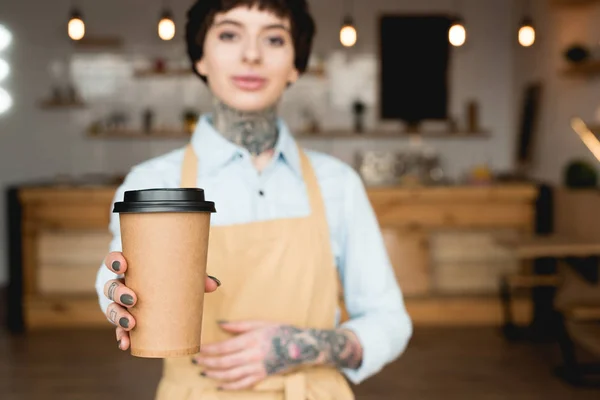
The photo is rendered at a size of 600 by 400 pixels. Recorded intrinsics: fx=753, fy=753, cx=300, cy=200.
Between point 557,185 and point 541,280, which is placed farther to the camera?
point 557,185

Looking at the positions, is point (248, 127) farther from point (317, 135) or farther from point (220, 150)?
point (317, 135)

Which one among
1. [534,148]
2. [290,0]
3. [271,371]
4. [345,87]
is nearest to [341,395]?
[271,371]

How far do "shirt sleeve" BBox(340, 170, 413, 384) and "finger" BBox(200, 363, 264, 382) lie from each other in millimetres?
203

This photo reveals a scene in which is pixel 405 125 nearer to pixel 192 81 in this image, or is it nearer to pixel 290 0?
pixel 192 81

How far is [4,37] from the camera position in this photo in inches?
303

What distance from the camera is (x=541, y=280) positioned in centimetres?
550

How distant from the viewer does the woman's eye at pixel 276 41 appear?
139 centimetres

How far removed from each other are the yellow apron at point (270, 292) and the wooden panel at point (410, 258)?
456 centimetres

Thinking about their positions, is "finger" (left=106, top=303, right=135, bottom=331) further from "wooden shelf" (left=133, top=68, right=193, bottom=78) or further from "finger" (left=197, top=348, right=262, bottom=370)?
"wooden shelf" (left=133, top=68, right=193, bottom=78)

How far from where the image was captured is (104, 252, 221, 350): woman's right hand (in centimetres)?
92


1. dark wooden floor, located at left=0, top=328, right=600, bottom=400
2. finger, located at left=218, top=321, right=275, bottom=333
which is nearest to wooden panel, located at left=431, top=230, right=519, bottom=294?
dark wooden floor, located at left=0, top=328, right=600, bottom=400

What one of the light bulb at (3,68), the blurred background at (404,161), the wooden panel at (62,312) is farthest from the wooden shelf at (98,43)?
the wooden panel at (62,312)

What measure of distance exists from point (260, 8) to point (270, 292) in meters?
0.52

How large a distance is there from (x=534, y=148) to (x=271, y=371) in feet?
20.8
